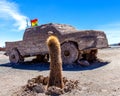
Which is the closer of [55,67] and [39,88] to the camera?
[39,88]

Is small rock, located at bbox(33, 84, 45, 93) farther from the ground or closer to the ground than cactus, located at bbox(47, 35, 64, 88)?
closer to the ground

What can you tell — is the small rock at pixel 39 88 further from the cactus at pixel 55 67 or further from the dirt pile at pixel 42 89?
the cactus at pixel 55 67

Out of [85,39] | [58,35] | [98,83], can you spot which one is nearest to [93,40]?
[85,39]

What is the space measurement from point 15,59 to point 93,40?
5820 mm

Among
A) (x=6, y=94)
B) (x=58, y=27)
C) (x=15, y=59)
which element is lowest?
(x=6, y=94)

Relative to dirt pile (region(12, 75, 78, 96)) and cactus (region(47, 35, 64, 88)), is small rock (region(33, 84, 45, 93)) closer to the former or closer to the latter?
dirt pile (region(12, 75, 78, 96))

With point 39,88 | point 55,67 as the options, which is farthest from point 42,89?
point 55,67

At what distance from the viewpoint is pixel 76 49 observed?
1456cm

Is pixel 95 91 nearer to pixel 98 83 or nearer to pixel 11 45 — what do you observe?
pixel 98 83

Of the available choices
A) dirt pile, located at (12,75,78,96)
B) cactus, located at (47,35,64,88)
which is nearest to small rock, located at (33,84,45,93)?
Result: dirt pile, located at (12,75,78,96)

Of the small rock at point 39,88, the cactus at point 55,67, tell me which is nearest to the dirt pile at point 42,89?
the small rock at point 39,88

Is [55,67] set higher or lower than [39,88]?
higher

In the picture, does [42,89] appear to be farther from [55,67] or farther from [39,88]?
[55,67]

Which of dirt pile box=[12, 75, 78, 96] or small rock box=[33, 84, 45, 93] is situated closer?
dirt pile box=[12, 75, 78, 96]
